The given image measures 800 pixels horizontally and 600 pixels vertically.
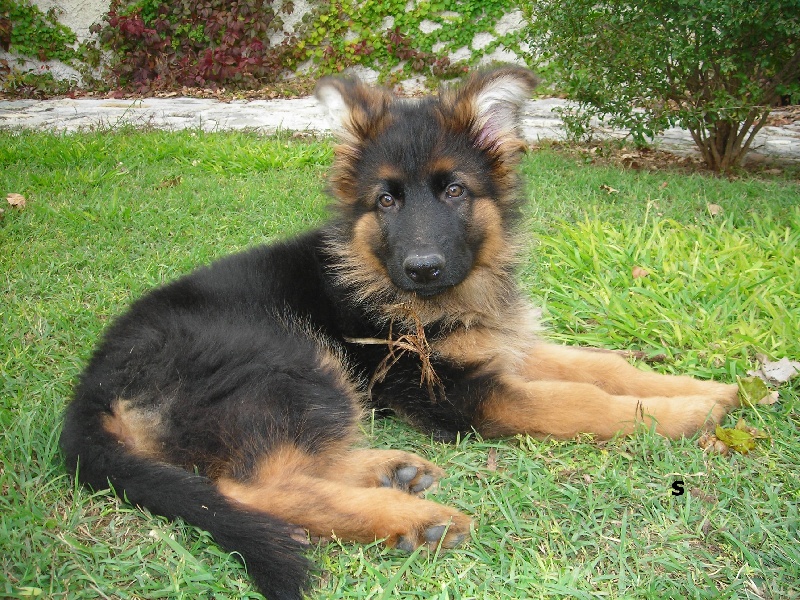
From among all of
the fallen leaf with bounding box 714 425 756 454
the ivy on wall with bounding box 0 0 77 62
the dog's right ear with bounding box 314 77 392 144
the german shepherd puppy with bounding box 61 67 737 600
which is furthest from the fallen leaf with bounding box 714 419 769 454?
the ivy on wall with bounding box 0 0 77 62

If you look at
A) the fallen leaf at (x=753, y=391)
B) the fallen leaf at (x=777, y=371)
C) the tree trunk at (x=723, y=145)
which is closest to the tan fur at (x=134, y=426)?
the fallen leaf at (x=753, y=391)

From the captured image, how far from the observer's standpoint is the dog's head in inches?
121

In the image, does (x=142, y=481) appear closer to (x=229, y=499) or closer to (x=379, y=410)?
(x=229, y=499)

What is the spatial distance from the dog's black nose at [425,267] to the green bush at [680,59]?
3.96 m

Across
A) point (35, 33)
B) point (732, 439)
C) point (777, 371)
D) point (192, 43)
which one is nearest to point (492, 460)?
point (732, 439)

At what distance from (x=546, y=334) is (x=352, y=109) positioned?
177 cm

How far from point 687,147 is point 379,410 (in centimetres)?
671

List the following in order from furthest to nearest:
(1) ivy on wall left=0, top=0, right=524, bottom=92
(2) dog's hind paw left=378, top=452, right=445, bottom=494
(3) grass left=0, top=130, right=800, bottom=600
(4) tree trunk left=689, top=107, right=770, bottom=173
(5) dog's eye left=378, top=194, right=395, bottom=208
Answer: (1) ivy on wall left=0, top=0, right=524, bottom=92 → (4) tree trunk left=689, top=107, right=770, bottom=173 → (5) dog's eye left=378, top=194, right=395, bottom=208 → (2) dog's hind paw left=378, top=452, right=445, bottom=494 → (3) grass left=0, top=130, right=800, bottom=600

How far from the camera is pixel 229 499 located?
224 cm

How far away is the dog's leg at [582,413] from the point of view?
289 centimetres

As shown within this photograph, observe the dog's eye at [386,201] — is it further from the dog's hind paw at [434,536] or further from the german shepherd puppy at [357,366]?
the dog's hind paw at [434,536]

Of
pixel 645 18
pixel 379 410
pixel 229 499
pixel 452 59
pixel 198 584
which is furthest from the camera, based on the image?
pixel 452 59

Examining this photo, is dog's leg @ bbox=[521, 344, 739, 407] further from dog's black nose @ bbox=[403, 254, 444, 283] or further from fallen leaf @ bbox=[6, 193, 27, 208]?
fallen leaf @ bbox=[6, 193, 27, 208]

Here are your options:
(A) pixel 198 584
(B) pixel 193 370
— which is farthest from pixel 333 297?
(A) pixel 198 584
